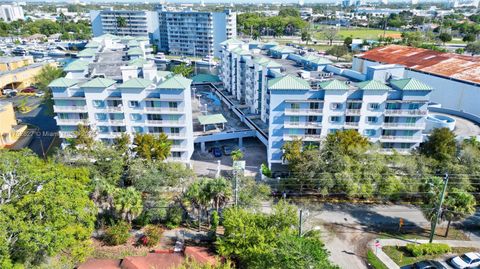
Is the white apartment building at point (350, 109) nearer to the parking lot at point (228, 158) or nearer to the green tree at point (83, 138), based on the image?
the parking lot at point (228, 158)

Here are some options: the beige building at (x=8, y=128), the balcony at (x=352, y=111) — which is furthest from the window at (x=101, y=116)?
the balcony at (x=352, y=111)

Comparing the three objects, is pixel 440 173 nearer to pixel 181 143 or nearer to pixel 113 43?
pixel 181 143

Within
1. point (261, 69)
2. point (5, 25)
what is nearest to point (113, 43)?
point (261, 69)

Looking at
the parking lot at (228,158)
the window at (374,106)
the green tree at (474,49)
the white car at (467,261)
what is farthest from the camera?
the green tree at (474,49)

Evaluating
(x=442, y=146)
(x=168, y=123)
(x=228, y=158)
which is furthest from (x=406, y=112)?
(x=168, y=123)

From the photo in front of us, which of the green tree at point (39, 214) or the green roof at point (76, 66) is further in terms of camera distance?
the green roof at point (76, 66)

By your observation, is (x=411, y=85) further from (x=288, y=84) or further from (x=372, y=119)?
(x=288, y=84)

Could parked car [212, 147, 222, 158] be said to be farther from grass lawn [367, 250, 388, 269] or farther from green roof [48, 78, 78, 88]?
grass lawn [367, 250, 388, 269]
